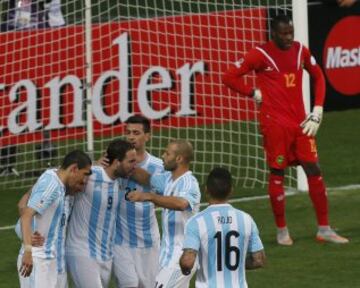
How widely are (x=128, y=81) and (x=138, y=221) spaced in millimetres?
7233

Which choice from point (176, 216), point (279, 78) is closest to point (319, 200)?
point (279, 78)

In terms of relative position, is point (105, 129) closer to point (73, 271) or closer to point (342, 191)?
point (342, 191)

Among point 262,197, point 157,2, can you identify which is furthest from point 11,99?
point 262,197

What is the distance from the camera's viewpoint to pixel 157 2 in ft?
60.9

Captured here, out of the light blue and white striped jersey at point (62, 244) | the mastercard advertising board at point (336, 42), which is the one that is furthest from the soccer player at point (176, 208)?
the mastercard advertising board at point (336, 42)

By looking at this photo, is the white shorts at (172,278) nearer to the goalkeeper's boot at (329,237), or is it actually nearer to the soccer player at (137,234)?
the soccer player at (137,234)

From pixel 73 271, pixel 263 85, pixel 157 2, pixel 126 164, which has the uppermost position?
pixel 157 2

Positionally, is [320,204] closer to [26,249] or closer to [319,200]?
[319,200]

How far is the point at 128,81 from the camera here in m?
18.6

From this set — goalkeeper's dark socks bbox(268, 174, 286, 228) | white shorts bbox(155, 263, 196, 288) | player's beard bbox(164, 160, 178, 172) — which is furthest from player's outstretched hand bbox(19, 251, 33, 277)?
goalkeeper's dark socks bbox(268, 174, 286, 228)

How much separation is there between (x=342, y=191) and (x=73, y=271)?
643 cm

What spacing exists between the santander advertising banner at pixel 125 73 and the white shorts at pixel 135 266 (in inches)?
263

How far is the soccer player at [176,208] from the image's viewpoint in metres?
10.8

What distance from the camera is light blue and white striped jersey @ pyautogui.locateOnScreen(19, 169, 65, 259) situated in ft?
34.3
